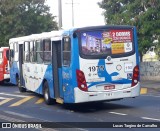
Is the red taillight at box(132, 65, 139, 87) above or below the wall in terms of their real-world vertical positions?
above

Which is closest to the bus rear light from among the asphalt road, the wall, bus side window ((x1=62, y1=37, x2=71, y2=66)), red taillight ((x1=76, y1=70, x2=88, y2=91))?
the asphalt road

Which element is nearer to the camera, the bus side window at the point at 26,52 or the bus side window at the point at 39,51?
the bus side window at the point at 39,51

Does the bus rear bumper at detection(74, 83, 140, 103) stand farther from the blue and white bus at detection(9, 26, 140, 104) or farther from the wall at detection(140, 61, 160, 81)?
the wall at detection(140, 61, 160, 81)

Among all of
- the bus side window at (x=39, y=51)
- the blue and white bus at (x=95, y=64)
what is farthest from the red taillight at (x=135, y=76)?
the bus side window at (x=39, y=51)

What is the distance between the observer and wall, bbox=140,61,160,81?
29.8 meters

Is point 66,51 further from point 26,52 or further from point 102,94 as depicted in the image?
point 26,52

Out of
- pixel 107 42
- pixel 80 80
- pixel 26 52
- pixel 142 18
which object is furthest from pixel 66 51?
pixel 142 18

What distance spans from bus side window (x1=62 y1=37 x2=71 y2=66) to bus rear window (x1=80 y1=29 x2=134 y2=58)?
1.56 feet

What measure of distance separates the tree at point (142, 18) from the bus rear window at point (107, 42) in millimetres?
13447

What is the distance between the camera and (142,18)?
29.2m

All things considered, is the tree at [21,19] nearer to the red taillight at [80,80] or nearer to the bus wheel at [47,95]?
the bus wheel at [47,95]

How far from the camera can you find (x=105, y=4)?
32594mm

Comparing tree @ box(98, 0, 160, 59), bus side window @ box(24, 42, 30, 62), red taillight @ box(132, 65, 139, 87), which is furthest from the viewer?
tree @ box(98, 0, 160, 59)

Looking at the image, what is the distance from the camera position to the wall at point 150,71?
2975 centimetres
